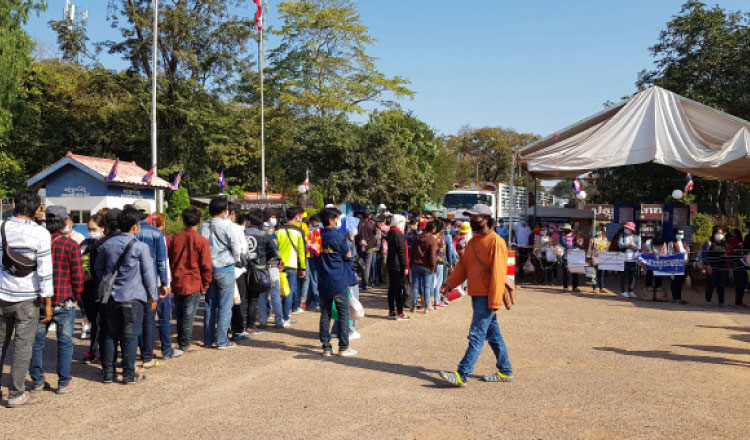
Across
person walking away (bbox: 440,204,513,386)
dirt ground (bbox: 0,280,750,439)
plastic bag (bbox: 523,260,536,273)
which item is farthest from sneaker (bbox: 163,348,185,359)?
plastic bag (bbox: 523,260,536,273)

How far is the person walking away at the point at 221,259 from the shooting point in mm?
7547

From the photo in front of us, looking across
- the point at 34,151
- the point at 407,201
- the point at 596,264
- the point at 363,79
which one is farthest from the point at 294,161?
the point at 596,264

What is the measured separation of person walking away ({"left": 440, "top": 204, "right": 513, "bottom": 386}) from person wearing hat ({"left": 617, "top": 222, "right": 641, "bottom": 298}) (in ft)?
28.5

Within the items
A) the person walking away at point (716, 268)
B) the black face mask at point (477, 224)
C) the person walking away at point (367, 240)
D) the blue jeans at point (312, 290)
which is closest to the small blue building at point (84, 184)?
the person walking away at point (367, 240)

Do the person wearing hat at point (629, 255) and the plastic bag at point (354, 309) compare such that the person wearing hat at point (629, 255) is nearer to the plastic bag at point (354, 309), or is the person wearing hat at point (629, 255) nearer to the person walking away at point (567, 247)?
the person walking away at point (567, 247)

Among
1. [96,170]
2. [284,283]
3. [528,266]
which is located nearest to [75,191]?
[96,170]

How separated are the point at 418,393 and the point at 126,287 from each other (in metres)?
3.18

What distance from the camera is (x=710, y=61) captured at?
22.4 metres

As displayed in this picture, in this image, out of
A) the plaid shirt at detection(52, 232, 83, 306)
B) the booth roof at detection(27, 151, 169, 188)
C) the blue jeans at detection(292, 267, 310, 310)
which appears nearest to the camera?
the plaid shirt at detection(52, 232, 83, 306)

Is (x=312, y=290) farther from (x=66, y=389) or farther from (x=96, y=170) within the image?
(x=96, y=170)

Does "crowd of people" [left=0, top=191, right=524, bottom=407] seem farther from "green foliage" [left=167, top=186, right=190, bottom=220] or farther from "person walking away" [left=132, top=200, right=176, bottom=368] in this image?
"green foliage" [left=167, top=186, right=190, bottom=220]

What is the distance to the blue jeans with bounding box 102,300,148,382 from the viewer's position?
5961 millimetres

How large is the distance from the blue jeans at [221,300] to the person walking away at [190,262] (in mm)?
321

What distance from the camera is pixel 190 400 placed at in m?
5.59
